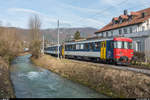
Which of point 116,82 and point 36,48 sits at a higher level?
point 36,48

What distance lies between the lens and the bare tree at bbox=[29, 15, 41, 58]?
38.3 meters

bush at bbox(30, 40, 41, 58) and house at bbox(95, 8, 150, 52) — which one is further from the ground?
house at bbox(95, 8, 150, 52)

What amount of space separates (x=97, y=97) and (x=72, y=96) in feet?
5.46

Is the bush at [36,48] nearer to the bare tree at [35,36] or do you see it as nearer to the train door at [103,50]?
the bare tree at [35,36]

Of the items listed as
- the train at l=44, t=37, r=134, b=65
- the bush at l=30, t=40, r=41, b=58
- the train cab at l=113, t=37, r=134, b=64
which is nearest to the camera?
the train cab at l=113, t=37, r=134, b=64

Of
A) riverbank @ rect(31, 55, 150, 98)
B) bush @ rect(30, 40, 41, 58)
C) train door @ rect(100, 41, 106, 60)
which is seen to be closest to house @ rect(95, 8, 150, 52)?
train door @ rect(100, 41, 106, 60)

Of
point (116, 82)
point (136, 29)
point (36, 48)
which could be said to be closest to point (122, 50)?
point (116, 82)

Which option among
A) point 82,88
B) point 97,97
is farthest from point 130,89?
point 82,88

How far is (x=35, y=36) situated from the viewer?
4319 cm

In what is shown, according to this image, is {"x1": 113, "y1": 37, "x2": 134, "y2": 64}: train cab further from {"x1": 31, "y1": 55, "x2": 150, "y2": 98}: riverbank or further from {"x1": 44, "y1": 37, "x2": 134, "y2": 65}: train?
{"x1": 31, "y1": 55, "x2": 150, "y2": 98}: riverbank

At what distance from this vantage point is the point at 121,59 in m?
15.6

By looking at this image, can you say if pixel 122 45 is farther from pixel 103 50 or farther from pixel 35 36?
pixel 35 36

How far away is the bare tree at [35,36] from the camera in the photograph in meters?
38.3

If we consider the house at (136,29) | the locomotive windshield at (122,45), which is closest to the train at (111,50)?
the locomotive windshield at (122,45)
